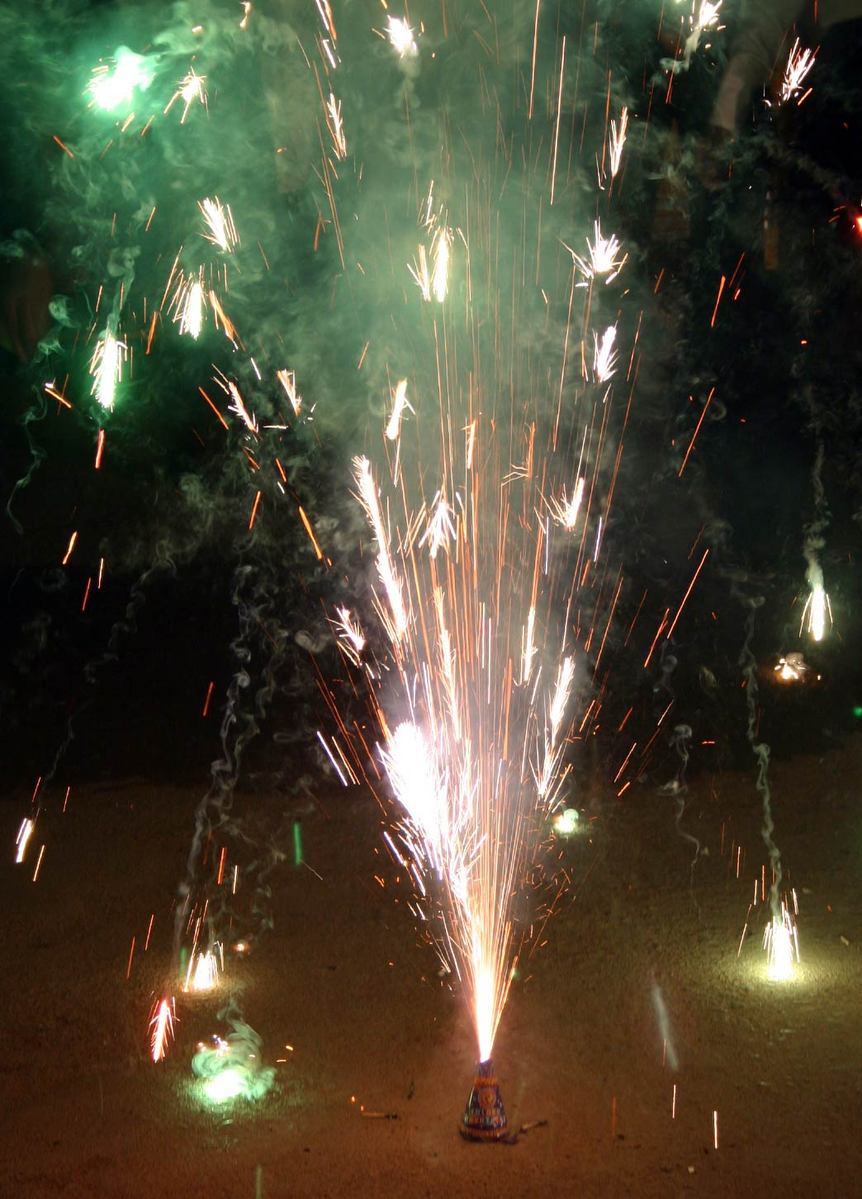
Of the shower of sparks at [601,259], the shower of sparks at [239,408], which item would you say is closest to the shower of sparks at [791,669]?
the shower of sparks at [601,259]

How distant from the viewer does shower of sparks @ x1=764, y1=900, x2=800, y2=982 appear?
143 inches

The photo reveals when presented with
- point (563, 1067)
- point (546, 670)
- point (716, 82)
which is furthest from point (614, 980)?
point (716, 82)

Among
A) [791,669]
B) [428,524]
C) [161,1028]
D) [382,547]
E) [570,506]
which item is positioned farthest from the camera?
[570,506]

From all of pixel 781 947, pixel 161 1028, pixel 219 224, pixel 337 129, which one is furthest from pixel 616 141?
pixel 161 1028

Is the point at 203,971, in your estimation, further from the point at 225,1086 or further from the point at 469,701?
the point at 469,701

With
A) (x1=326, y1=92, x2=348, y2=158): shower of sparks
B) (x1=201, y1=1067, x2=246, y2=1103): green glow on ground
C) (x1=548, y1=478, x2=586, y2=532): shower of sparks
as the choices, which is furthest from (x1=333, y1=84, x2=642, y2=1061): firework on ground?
(x1=201, y1=1067, x2=246, y2=1103): green glow on ground

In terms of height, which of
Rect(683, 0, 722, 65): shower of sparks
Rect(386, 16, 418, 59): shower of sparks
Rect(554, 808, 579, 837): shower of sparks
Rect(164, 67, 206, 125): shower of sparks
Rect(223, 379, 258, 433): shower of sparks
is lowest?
Rect(554, 808, 579, 837): shower of sparks

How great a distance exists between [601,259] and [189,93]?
7.51ft

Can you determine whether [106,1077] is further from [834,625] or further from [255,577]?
[834,625]

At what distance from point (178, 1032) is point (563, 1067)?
3.79 ft

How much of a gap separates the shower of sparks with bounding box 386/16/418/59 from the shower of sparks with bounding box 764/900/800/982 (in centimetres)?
405

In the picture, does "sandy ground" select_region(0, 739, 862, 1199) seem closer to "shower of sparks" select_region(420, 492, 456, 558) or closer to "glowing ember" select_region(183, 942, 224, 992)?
"glowing ember" select_region(183, 942, 224, 992)

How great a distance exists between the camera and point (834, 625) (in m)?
6.35

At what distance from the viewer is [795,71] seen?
19.3ft
